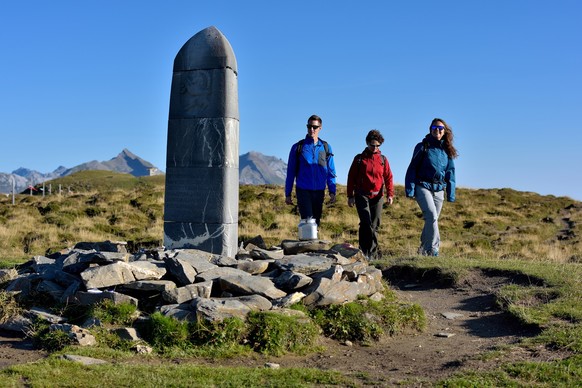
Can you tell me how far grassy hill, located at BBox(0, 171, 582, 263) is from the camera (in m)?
22.6


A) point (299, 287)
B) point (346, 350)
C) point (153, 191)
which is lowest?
point (346, 350)

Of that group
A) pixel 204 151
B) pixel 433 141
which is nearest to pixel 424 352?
pixel 204 151

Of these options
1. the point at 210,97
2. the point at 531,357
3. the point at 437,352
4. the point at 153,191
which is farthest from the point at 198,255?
the point at 153,191

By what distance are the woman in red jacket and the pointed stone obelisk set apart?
249 centimetres

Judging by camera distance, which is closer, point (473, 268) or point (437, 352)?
point (437, 352)

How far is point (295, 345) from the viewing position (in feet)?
25.1

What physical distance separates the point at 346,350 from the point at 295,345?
2.19 feet

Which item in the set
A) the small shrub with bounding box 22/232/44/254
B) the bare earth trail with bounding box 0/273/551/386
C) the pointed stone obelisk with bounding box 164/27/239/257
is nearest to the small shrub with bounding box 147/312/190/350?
the bare earth trail with bounding box 0/273/551/386

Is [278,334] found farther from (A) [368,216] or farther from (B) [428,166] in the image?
(B) [428,166]

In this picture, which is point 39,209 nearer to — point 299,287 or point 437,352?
point 299,287

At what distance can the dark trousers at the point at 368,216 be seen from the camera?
42.3 feet

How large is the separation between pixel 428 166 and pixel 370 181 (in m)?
1.21

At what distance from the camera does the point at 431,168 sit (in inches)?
503

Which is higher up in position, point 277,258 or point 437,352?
point 277,258
